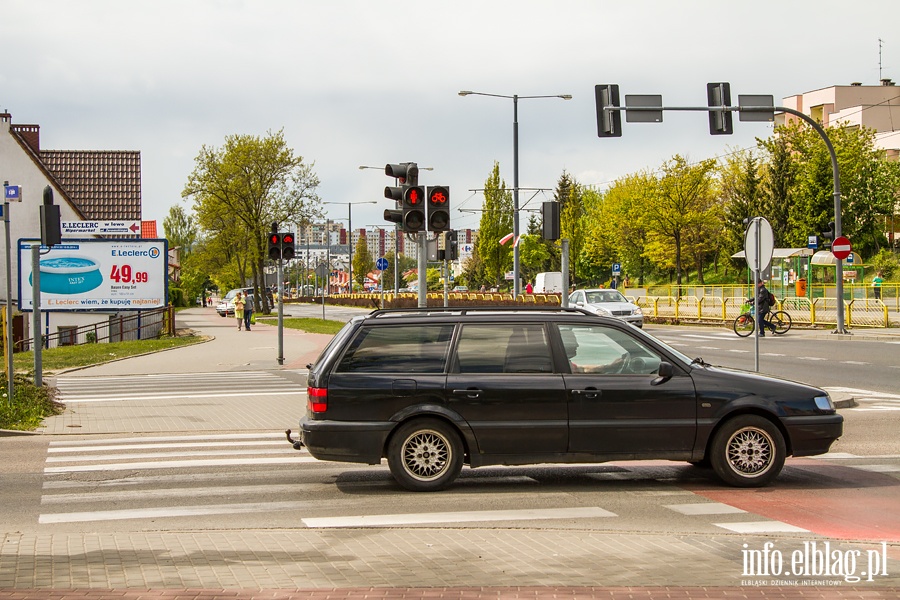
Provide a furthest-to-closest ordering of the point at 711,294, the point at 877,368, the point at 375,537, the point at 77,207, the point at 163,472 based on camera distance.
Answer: the point at 77,207 < the point at 711,294 < the point at 877,368 < the point at 163,472 < the point at 375,537

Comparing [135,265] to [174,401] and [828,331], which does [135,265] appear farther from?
[828,331]

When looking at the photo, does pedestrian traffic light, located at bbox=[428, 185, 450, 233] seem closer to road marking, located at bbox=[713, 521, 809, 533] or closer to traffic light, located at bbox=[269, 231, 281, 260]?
road marking, located at bbox=[713, 521, 809, 533]

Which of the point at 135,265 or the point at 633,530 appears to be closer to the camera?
the point at 633,530

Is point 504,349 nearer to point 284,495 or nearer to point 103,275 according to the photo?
point 284,495

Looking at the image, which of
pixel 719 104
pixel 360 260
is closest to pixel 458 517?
pixel 719 104

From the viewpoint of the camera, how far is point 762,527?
7.04 m

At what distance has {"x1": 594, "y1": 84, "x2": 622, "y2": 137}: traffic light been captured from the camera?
70.4 ft

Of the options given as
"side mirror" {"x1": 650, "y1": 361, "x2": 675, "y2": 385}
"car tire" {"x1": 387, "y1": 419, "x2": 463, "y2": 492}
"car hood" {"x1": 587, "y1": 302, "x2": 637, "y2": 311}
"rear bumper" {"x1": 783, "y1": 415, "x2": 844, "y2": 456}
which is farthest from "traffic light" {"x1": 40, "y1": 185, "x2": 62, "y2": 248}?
"car hood" {"x1": 587, "y1": 302, "x2": 637, "y2": 311}

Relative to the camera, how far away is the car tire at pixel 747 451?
8461mm

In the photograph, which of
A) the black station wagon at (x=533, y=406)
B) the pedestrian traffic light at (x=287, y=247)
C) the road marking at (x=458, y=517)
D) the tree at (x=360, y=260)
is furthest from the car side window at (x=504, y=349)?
the tree at (x=360, y=260)

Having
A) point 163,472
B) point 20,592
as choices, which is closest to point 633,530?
point 20,592

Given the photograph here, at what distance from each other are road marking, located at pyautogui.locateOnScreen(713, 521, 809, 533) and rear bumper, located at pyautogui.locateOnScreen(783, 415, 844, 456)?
1.46 metres

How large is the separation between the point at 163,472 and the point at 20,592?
15.5 ft

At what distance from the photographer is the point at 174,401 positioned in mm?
16750
